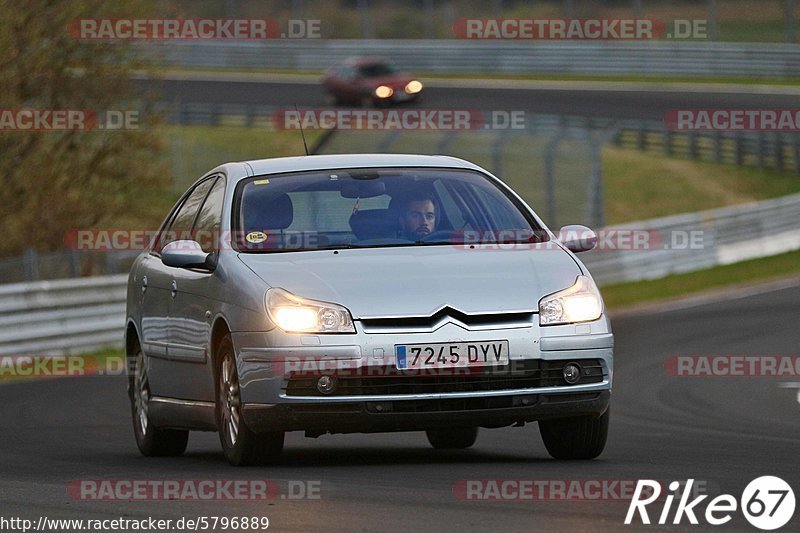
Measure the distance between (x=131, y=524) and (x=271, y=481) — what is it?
125 centimetres

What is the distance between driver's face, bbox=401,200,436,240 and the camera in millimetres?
9141

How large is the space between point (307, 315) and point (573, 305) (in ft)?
4.08

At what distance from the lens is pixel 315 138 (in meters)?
36.9

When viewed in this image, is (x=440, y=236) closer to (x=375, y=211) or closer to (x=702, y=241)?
(x=375, y=211)

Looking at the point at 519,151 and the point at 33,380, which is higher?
the point at 519,151

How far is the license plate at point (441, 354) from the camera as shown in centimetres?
826

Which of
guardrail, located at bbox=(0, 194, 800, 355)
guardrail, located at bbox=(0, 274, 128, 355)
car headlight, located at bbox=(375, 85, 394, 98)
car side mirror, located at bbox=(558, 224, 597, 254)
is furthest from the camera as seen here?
guardrail, located at bbox=(0, 194, 800, 355)

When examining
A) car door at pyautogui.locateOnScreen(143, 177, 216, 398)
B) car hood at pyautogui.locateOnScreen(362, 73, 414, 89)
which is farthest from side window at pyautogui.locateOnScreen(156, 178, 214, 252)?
car hood at pyautogui.locateOnScreen(362, 73, 414, 89)

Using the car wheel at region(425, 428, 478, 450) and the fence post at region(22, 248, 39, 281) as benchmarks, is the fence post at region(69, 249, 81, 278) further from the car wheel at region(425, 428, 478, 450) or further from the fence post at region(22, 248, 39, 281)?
the car wheel at region(425, 428, 478, 450)

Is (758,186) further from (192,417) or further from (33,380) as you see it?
(192,417)

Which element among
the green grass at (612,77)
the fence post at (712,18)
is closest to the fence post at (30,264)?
the green grass at (612,77)

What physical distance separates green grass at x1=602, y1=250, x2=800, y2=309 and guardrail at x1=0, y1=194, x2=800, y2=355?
0.92ft

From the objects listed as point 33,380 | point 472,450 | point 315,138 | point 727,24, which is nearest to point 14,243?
point 33,380

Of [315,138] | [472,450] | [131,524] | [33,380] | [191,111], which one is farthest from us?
[191,111]
